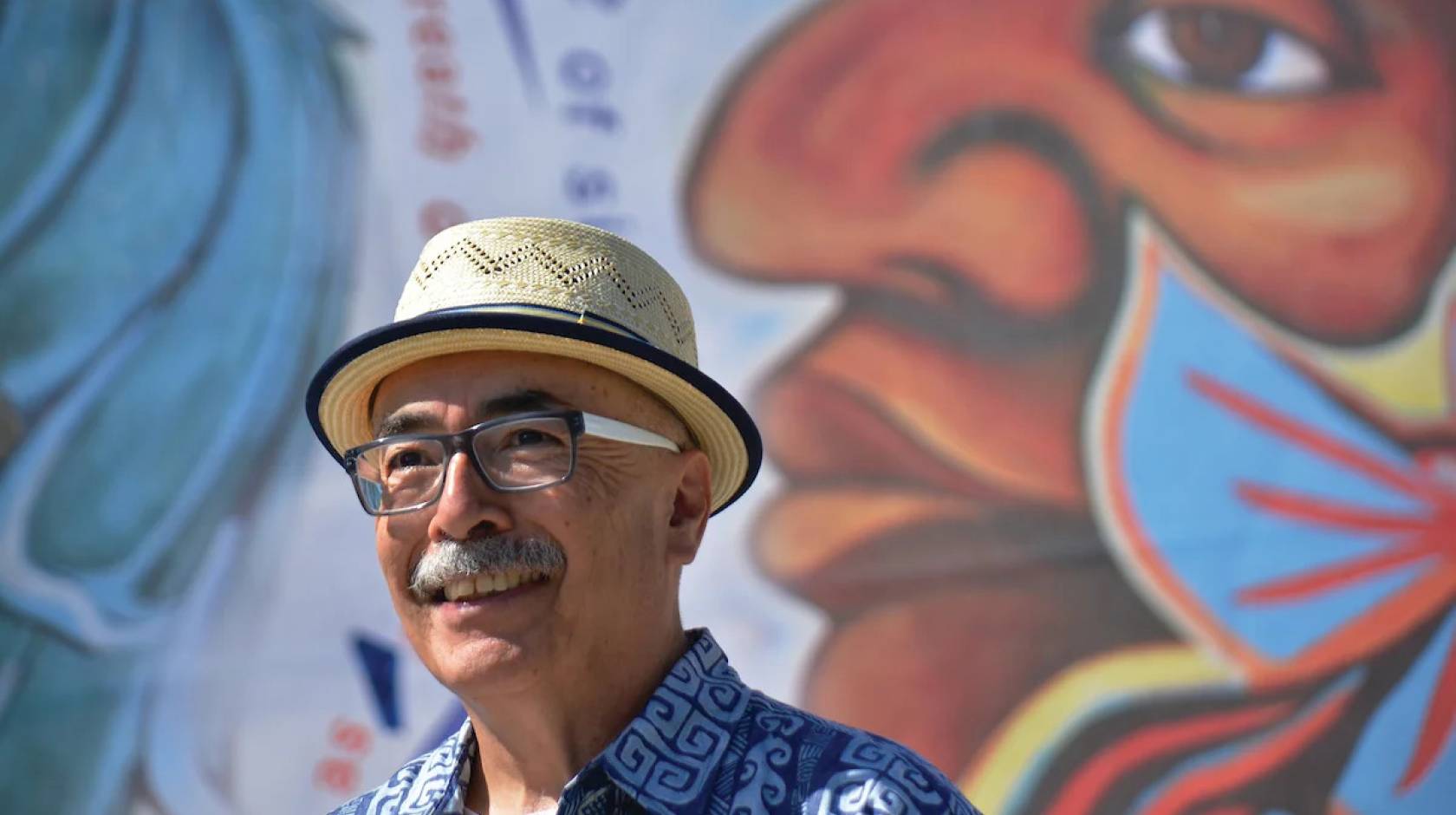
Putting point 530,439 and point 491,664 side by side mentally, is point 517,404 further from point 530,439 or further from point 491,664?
point 491,664

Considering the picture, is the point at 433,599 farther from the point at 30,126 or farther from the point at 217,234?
the point at 30,126

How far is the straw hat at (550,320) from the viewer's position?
4.98ft

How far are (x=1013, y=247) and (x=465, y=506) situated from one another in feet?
7.42

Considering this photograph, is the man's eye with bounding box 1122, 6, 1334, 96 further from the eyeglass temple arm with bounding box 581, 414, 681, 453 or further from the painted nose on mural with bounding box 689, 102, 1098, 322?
the eyeglass temple arm with bounding box 581, 414, 681, 453

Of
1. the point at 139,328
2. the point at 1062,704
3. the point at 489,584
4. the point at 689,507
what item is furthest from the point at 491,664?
the point at 139,328

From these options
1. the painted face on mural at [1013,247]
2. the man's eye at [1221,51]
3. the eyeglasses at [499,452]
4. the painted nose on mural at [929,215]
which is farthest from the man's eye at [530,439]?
the man's eye at [1221,51]

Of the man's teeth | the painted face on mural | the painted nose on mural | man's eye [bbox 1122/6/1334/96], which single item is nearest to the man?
the man's teeth

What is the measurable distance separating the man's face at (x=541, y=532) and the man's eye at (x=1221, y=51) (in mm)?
2287

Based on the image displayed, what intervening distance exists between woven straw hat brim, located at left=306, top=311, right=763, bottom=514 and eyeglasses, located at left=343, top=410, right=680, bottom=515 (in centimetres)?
7

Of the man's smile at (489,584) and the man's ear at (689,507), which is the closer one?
the man's smile at (489,584)

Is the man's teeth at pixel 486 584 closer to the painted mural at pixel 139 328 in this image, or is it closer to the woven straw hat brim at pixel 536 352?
the woven straw hat brim at pixel 536 352

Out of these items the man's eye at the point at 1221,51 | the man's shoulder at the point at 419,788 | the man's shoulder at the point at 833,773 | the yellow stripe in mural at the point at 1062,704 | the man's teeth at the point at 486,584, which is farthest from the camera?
the man's eye at the point at 1221,51

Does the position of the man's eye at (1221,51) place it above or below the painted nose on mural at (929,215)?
above

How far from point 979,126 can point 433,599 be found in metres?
2.39
